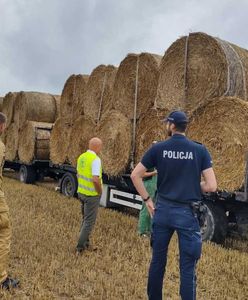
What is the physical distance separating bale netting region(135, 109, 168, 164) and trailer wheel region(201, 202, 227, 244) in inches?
76.4

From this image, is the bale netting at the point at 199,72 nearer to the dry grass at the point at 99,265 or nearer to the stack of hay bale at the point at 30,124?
the dry grass at the point at 99,265

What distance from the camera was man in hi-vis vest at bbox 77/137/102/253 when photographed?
21.1 feet

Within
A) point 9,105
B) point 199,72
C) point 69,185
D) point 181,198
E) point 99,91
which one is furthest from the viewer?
point 9,105

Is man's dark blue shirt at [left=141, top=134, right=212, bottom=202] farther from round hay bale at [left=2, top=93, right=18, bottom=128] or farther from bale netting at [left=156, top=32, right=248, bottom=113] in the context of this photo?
round hay bale at [left=2, top=93, right=18, bottom=128]

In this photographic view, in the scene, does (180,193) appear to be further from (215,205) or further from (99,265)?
(215,205)

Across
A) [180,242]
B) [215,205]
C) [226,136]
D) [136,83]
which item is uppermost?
[136,83]

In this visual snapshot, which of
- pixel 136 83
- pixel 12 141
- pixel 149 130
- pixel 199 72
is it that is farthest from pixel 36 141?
pixel 199 72

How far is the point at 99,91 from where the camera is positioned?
11656 mm

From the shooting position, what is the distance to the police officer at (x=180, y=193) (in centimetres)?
393

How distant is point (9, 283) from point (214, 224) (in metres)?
3.83

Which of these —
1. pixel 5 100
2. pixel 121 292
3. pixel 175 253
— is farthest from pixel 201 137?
pixel 5 100

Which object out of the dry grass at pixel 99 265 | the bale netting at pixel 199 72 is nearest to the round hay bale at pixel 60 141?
the dry grass at pixel 99 265

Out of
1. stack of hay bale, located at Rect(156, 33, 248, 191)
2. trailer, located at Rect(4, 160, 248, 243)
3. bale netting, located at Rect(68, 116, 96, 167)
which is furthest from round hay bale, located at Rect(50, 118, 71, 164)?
stack of hay bale, located at Rect(156, 33, 248, 191)

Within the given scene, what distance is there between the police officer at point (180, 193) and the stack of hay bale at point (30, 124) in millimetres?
11590
